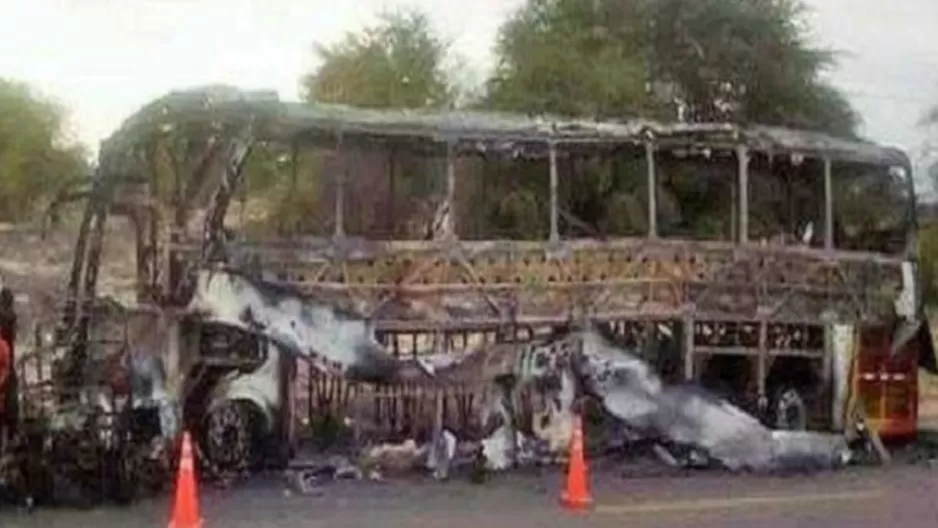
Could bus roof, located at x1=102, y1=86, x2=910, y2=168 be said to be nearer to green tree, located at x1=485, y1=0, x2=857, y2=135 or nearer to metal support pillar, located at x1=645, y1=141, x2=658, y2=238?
metal support pillar, located at x1=645, y1=141, x2=658, y2=238

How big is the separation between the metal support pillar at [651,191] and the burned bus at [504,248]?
0.12 feet

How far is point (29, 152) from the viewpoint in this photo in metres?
62.5

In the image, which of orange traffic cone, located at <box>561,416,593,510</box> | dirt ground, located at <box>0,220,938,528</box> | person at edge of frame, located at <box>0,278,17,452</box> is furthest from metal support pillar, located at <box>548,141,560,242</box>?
person at edge of frame, located at <box>0,278,17,452</box>

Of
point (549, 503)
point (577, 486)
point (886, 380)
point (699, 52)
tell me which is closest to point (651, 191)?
point (886, 380)

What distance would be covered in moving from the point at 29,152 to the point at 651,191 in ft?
138

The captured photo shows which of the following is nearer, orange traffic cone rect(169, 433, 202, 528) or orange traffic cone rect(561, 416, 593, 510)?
orange traffic cone rect(169, 433, 202, 528)

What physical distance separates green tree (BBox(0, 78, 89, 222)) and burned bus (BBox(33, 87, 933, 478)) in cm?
3163

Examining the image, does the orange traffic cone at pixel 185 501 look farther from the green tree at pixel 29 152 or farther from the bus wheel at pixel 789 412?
the green tree at pixel 29 152

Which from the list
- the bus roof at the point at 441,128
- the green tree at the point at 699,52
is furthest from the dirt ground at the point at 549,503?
the green tree at the point at 699,52

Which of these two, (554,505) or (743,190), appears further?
(743,190)

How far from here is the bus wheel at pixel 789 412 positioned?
23922 mm

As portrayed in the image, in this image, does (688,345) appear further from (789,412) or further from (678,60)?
(678,60)

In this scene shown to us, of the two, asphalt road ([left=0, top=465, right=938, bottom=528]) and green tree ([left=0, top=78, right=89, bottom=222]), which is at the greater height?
green tree ([left=0, top=78, right=89, bottom=222])

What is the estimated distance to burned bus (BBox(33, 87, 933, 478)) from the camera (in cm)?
2097
